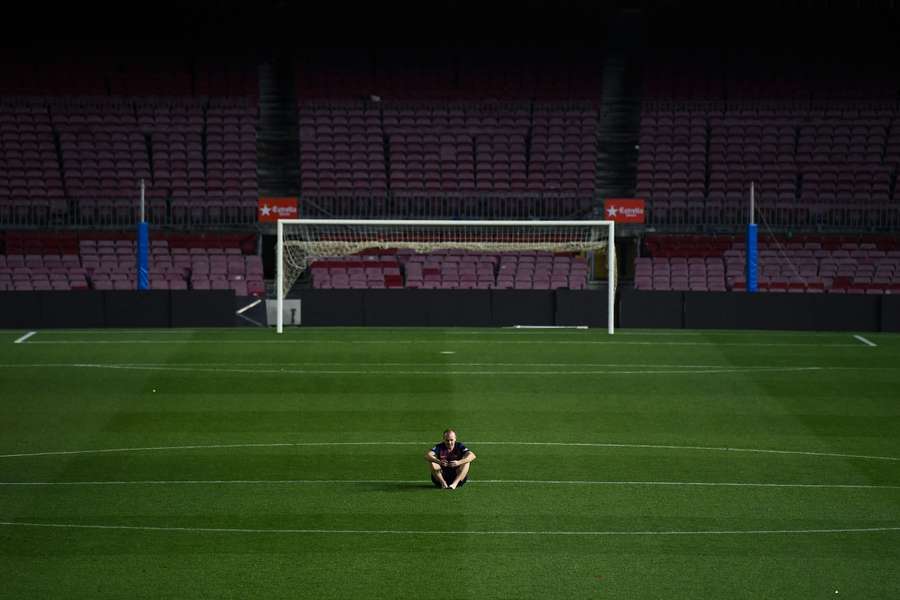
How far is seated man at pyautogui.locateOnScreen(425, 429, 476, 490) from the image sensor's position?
703 inches

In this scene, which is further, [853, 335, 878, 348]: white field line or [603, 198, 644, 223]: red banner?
[603, 198, 644, 223]: red banner

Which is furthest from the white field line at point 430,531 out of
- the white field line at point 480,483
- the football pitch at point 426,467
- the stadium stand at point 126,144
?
the stadium stand at point 126,144

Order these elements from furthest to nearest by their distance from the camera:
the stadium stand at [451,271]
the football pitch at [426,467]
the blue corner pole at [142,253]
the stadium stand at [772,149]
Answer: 1. the stadium stand at [772,149]
2. the stadium stand at [451,271]
3. the blue corner pole at [142,253]
4. the football pitch at [426,467]

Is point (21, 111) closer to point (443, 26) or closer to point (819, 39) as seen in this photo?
point (443, 26)

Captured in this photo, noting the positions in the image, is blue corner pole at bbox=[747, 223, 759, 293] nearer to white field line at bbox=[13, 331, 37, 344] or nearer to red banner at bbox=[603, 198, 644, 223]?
red banner at bbox=[603, 198, 644, 223]

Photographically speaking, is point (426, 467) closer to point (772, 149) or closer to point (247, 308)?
point (247, 308)

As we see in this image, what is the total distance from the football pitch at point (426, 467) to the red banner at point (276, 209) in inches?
383

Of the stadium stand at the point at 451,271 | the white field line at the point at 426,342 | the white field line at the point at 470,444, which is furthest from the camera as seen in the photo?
the stadium stand at the point at 451,271

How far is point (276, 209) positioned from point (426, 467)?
23608mm

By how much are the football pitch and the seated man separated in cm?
23

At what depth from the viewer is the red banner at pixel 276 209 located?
4219 cm

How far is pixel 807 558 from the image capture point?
14.8m

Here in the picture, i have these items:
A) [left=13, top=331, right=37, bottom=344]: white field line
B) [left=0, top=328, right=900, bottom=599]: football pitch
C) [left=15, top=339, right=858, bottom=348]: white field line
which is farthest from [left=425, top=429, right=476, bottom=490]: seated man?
[left=13, top=331, right=37, bottom=344]: white field line

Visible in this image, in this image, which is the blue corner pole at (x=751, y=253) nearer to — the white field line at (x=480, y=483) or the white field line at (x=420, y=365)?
the white field line at (x=420, y=365)
